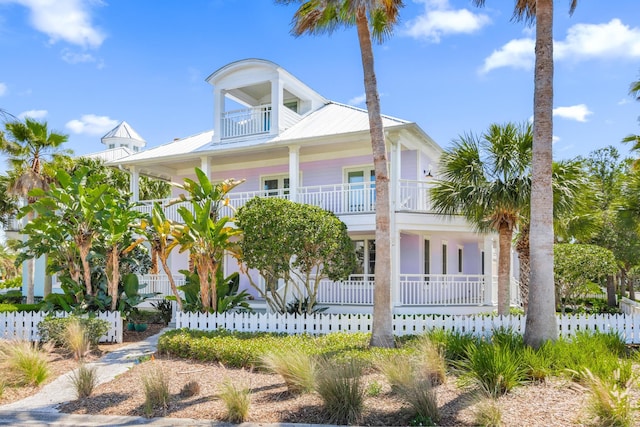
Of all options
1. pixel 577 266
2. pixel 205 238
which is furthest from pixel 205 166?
pixel 577 266

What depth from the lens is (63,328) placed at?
12.2 metres

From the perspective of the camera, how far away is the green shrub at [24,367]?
888 centimetres

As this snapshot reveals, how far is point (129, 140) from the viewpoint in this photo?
39.5 meters

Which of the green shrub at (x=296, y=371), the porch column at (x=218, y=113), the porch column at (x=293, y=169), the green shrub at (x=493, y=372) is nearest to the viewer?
the green shrub at (x=493, y=372)

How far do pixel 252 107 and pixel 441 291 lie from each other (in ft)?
31.6

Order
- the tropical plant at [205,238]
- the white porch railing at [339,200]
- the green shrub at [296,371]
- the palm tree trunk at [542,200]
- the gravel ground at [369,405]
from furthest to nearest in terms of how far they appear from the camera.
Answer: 1. the white porch railing at [339,200]
2. the tropical plant at [205,238]
3. the palm tree trunk at [542,200]
4. the green shrub at [296,371]
5. the gravel ground at [369,405]

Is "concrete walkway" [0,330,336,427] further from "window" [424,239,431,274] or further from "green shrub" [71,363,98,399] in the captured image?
"window" [424,239,431,274]

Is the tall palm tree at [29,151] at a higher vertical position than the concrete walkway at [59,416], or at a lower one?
higher

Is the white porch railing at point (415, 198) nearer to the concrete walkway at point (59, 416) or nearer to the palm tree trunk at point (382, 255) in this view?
the palm tree trunk at point (382, 255)

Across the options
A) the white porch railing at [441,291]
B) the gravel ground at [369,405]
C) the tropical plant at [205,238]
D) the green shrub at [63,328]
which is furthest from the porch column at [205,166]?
the gravel ground at [369,405]

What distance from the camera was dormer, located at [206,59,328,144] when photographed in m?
18.5

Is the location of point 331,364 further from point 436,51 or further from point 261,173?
point 261,173

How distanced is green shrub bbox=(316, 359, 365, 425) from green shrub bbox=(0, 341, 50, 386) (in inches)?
215

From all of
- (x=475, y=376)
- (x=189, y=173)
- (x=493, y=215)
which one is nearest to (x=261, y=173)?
(x=189, y=173)
